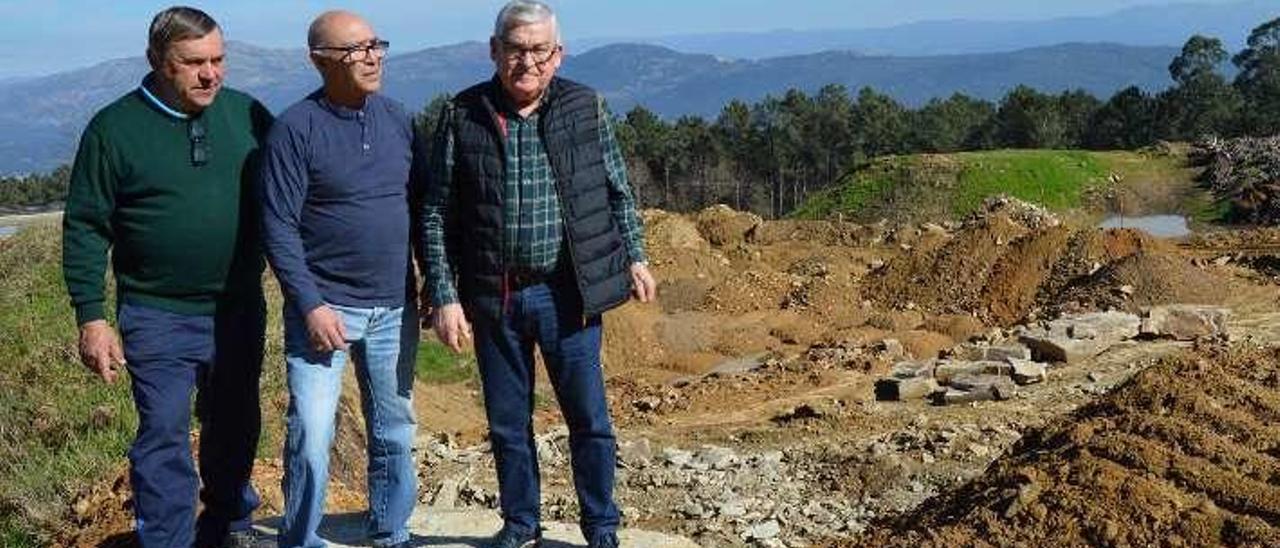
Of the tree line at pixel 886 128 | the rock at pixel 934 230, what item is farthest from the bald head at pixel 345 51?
the tree line at pixel 886 128

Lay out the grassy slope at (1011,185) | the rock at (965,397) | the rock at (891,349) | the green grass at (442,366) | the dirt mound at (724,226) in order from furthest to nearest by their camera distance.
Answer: the grassy slope at (1011,185) → the dirt mound at (724,226) → the green grass at (442,366) → the rock at (891,349) → the rock at (965,397)

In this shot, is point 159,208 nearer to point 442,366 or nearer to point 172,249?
point 172,249

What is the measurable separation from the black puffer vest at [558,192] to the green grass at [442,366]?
957 cm

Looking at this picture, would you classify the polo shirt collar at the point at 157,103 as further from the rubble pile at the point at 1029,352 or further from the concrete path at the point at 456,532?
the rubble pile at the point at 1029,352

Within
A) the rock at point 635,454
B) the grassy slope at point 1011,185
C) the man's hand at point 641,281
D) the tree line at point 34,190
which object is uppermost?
the man's hand at point 641,281

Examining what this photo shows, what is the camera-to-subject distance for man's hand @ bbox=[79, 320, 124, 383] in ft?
12.1

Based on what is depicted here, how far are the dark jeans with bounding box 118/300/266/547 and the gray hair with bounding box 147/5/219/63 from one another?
2.62 ft

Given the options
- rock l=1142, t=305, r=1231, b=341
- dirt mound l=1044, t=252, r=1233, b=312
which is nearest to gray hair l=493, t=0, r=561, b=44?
rock l=1142, t=305, r=1231, b=341

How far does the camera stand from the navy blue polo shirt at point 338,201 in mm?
3621

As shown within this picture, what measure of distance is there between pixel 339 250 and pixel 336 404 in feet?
1.83

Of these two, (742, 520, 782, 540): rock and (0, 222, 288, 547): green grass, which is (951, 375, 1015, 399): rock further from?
(0, 222, 288, 547): green grass

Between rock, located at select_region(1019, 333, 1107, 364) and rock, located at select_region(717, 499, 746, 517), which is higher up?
rock, located at select_region(717, 499, 746, 517)

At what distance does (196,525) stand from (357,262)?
1279 millimetres

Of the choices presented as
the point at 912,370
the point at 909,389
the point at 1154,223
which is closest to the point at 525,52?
the point at 909,389
